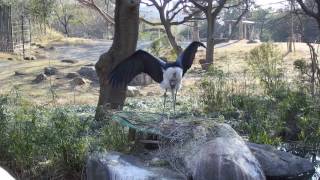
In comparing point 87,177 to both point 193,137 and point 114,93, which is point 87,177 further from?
point 114,93

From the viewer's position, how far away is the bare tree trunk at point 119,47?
27.9 ft

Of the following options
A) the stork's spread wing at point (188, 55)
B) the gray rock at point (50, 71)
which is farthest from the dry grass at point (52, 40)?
the stork's spread wing at point (188, 55)

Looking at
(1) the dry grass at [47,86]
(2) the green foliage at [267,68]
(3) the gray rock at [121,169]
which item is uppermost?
(2) the green foliage at [267,68]

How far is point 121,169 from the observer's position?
5.18 m

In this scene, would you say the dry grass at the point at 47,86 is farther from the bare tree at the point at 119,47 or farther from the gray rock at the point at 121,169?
the gray rock at the point at 121,169

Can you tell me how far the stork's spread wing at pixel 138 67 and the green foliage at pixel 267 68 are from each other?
283 centimetres

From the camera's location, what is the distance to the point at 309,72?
9.99 m

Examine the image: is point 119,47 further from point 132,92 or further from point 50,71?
point 50,71

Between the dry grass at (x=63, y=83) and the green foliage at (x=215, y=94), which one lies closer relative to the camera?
the green foliage at (x=215, y=94)

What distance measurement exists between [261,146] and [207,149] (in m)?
0.99

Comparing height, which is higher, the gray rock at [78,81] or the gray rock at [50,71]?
the gray rock at [50,71]

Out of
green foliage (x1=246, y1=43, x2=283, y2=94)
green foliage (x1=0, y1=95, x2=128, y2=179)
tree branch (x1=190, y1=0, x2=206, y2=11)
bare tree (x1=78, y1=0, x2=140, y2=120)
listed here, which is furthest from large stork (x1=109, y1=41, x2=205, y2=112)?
tree branch (x1=190, y1=0, x2=206, y2=11)

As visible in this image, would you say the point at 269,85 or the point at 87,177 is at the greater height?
the point at 269,85

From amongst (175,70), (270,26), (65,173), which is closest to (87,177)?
(65,173)
